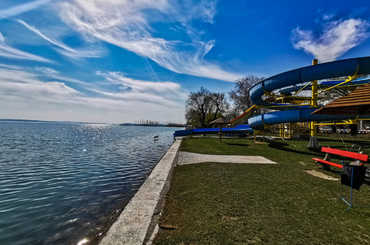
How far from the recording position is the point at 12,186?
20.8 feet

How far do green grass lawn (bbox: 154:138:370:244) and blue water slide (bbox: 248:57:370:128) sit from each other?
715cm

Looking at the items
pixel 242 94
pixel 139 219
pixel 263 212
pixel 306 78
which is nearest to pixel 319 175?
pixel 263 212

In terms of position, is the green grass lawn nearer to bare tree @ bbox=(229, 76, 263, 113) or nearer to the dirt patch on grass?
the dirt patch on grass

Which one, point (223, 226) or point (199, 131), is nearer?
point (223, 226)

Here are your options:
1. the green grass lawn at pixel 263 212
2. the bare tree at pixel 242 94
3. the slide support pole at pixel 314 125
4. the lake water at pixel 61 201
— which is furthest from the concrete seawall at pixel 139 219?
the bare tree at pixel 242 94

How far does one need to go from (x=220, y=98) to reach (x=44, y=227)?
49.0 meters

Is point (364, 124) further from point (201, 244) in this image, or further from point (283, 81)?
point (201, 244)

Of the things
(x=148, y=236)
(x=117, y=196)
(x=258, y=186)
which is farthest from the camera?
(x=117, y=196)

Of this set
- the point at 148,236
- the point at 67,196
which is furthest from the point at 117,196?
the point at 148,236

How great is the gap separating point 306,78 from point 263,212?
1005 cm

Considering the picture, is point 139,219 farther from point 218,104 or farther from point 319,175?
point 218,104

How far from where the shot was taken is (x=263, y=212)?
3406 mm

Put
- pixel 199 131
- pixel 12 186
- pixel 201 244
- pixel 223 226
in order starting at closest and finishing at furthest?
pixel 201 244 < pixel 223 226 < pixel 12 186 < pixel 199 131

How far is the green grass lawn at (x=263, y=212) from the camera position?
8.65 feet
